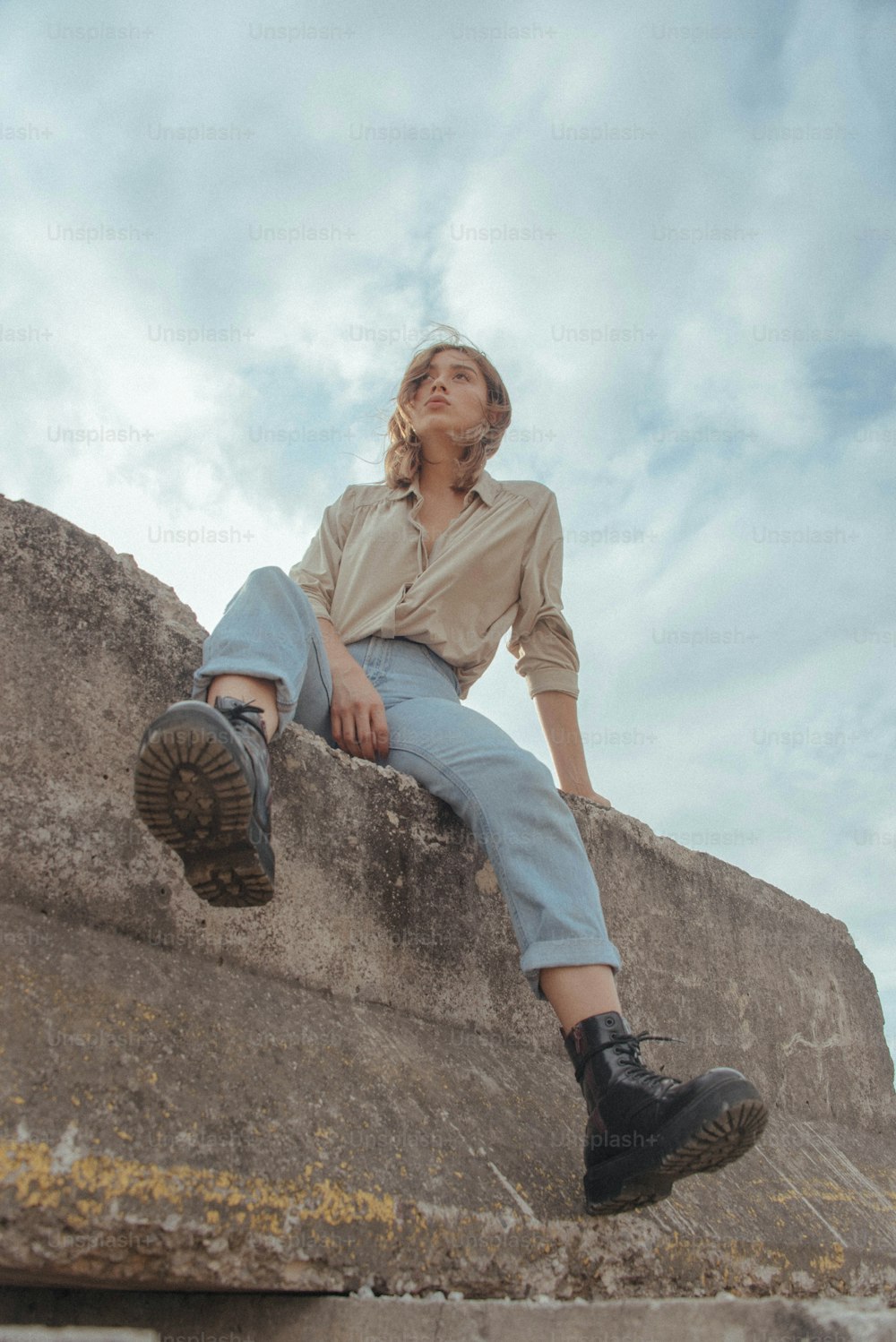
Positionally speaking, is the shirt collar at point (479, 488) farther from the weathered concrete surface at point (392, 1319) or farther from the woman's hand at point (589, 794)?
the weathered concrete surface at point (392, 1319)

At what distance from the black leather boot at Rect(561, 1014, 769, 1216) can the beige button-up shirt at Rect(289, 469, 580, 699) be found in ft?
3.74

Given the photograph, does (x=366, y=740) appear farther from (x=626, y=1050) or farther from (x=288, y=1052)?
(x=626, y=1050)

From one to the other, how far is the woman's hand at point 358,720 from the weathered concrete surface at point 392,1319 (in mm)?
1118

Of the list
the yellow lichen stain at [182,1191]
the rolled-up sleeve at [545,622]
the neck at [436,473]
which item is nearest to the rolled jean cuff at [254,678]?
the yellow lichen stain at [182,1191]

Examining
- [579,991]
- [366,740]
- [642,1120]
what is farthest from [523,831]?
[642,1120]

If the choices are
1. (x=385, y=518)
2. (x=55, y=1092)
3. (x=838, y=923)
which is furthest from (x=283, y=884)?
(x=838, y=923)

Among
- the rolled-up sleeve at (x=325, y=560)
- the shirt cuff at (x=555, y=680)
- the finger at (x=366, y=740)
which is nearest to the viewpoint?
the finger at (x=366, y=740)

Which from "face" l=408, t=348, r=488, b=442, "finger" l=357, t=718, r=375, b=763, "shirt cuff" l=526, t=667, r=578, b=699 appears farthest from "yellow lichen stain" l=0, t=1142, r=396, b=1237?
"face" l=408, t=348, r=488, b=442

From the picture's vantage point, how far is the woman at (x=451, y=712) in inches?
63.6

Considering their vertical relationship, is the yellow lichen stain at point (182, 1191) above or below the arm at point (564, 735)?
below

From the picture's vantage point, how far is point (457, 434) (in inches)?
120

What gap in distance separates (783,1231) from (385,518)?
2.03 m

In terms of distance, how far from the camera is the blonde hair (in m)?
3.07

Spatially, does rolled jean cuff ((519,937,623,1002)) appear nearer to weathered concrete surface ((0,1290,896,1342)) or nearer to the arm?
weathered concrete surface ((0,1290,896,1342))
